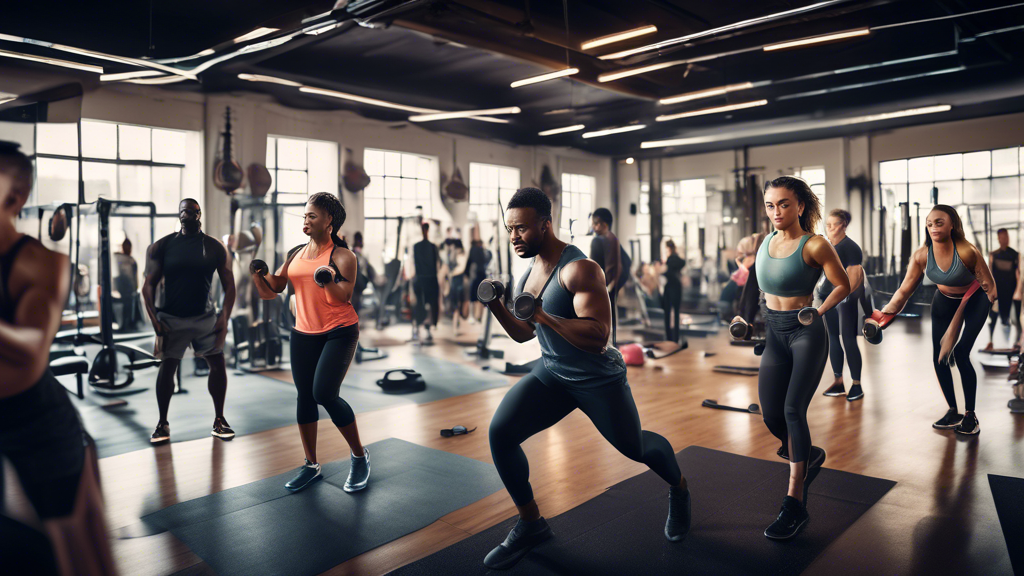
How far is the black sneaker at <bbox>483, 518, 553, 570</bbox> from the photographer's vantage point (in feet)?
7.61

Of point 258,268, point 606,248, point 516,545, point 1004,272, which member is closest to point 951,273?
point 1004,272

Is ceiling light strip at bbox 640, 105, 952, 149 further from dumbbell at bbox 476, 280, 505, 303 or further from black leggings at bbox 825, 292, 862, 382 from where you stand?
dumbbell at bbox 476, 280, 505, 303

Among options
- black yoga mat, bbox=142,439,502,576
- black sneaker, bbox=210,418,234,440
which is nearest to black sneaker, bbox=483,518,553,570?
black yoga mat, bbox=142,439,502,576

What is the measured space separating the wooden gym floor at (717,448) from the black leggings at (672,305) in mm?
1673

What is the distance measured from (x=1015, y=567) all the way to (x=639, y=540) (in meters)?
1.25

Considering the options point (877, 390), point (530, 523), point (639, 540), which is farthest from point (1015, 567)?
point (877, 390)

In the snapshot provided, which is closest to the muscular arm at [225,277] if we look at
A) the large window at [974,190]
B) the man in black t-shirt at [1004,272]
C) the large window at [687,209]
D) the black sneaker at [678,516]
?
the black sneaker at [678,516]

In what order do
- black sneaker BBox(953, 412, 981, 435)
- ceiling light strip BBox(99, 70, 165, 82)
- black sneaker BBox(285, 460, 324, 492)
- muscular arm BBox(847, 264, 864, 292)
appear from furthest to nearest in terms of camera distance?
muscular arm BBox(847, 264, 864, 292), black sneaker BBox(953, 412, 981, 435), ceiling light strip BBox(99, 70, 165, 82), black sneaker BBox(285, 460, 324, 492)

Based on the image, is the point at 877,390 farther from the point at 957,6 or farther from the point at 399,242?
the point at 399,242

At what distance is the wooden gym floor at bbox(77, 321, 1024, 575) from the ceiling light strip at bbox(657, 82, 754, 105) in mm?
2636

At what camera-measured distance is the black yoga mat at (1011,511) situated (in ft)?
7.65

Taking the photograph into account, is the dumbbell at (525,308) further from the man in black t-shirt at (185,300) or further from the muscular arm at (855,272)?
the muscular arm at (855,272)

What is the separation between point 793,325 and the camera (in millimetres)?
2607

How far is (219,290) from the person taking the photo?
3939 mm
